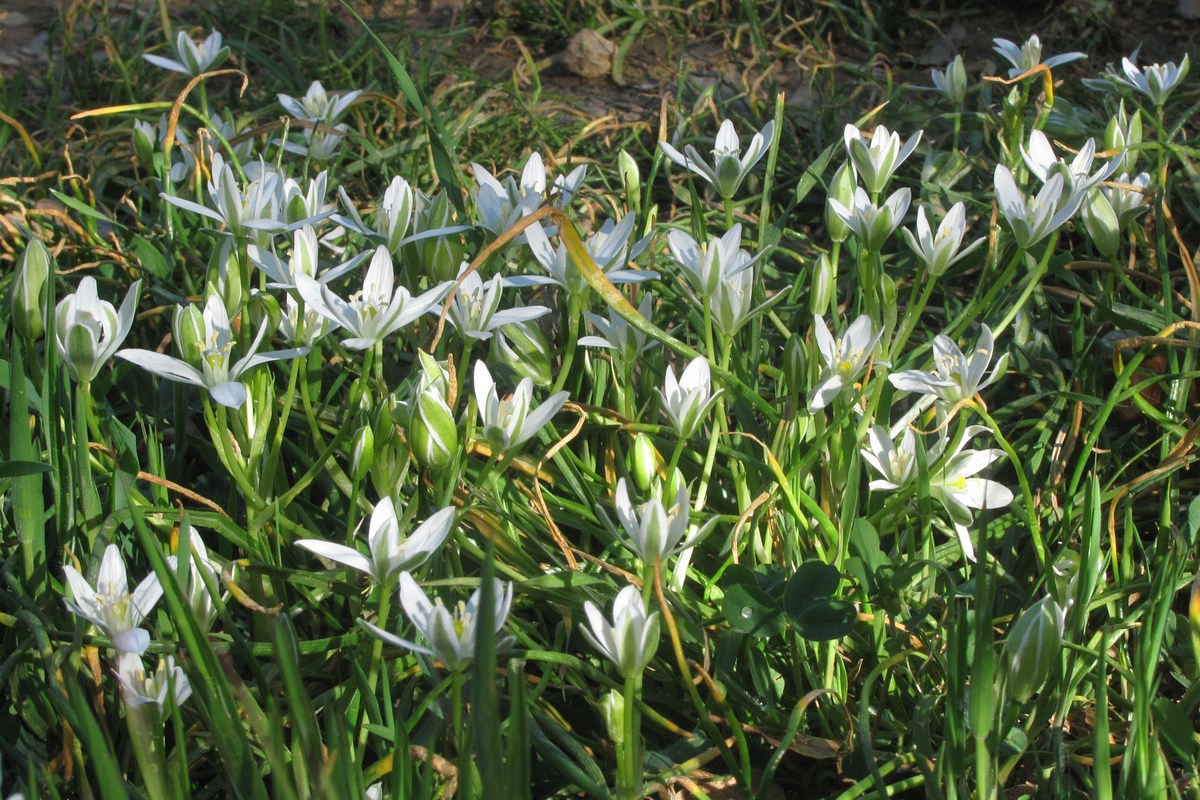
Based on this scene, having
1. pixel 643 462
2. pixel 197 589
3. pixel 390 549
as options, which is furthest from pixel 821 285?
pixel 197 589

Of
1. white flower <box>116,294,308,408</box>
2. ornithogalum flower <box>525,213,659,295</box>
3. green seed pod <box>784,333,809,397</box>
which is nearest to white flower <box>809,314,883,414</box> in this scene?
green seed pod <box>784,333,809,397</box>

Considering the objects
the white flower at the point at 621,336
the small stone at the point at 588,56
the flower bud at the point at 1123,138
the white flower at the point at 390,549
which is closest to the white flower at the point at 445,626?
the white flower at the point at 390,549

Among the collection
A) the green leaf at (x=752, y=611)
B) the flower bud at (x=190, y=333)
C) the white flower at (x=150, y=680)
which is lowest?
the green leaf at (x=752, y=611)

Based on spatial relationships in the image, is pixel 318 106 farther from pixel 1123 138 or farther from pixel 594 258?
pixel 1123 138

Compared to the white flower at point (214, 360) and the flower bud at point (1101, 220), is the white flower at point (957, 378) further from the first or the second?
the white flower at point (214, 360)

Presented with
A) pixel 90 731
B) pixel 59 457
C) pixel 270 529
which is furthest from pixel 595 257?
pixel 90 731

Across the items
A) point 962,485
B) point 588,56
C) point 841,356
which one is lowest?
point 588,56

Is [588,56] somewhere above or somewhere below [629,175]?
below
